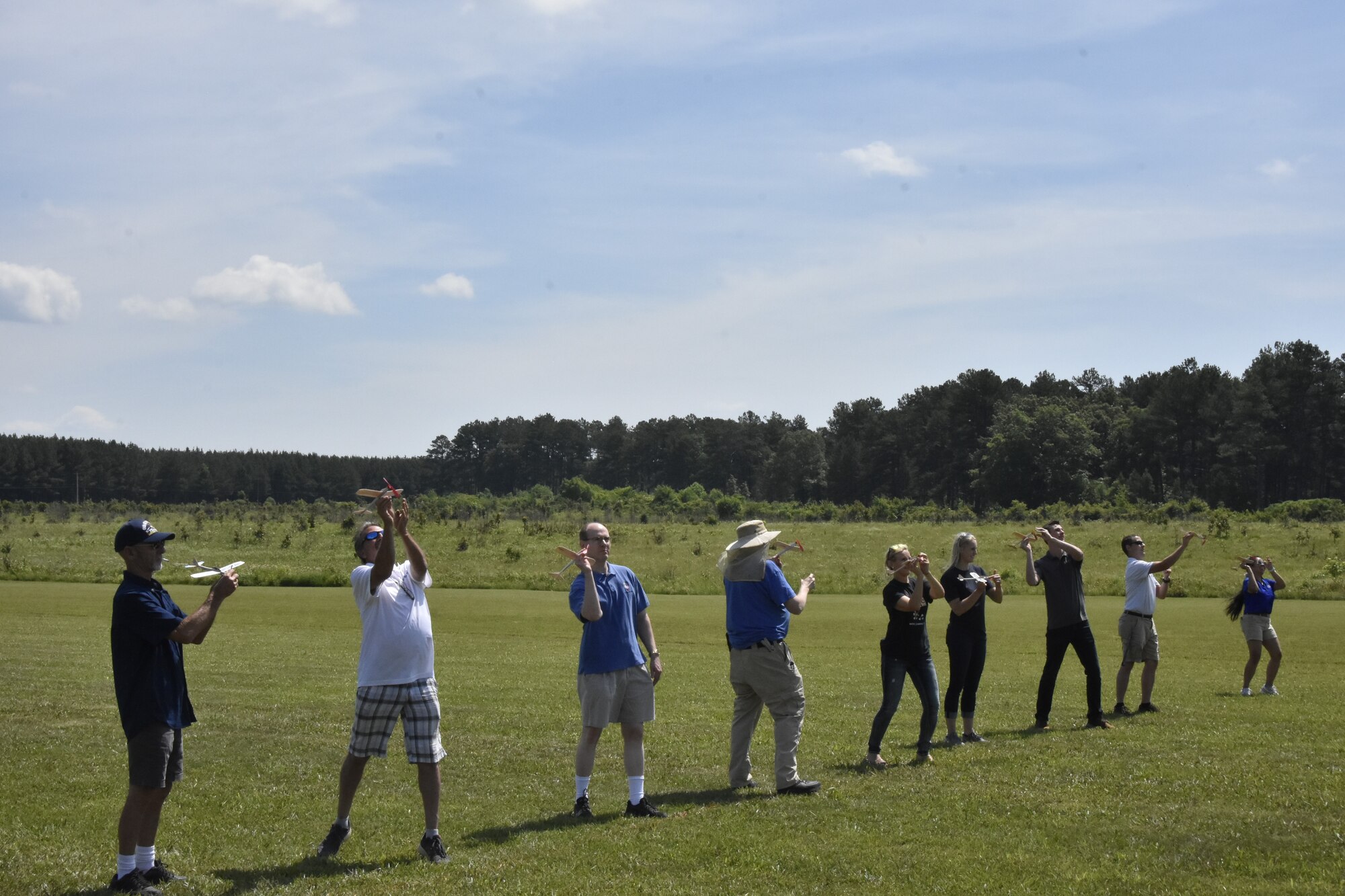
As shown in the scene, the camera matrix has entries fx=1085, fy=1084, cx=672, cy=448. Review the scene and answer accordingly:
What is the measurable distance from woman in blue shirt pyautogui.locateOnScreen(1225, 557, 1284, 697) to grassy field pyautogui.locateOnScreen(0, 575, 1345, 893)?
475mm

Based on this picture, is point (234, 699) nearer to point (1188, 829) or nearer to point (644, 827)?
point (644, 827)

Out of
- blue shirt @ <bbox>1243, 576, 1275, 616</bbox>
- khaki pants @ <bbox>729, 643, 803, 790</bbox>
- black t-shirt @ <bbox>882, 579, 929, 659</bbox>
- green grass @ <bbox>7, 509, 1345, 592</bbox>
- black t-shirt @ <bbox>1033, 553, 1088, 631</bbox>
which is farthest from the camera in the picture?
green grass @ <bbox>7, 509, 1345, 592</bbox>

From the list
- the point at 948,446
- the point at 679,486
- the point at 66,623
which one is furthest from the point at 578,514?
the point at 679,486

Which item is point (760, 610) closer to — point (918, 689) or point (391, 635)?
point (918, 689)

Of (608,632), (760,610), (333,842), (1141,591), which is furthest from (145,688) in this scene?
(1141,591)

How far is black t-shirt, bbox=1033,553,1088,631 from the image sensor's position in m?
13.0

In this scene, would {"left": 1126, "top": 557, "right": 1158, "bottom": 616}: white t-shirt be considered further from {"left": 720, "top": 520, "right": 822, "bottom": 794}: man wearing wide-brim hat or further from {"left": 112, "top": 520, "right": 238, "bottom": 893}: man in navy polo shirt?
{"left": 112, "top": 520, "right": 238, "bottom": 893}: man in navy polo shirt

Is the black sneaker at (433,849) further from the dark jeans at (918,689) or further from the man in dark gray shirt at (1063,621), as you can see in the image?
the man in dark gray shirt at (1063,621)

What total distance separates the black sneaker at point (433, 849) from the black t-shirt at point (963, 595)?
6.39 m

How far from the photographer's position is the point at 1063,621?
13.1 m

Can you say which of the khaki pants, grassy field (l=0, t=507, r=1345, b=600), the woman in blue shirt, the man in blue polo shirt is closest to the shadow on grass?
the man in blue polo shirt

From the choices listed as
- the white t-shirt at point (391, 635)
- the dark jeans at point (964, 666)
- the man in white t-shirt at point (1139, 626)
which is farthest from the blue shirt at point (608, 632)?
the man in white t-shirt at point (1139, 626)

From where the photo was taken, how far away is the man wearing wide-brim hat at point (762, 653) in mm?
9344

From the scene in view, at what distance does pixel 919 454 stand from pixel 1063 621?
122 meters
